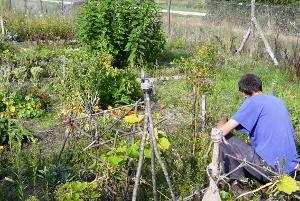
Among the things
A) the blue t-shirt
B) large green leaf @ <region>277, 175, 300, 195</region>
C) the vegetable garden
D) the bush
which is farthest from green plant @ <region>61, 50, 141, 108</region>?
large green leaf @ <region>277, 175, 300, 195</region>

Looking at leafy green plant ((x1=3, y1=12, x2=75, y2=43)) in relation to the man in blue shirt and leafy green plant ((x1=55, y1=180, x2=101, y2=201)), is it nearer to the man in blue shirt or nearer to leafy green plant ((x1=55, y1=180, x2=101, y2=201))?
the man in blue shirt

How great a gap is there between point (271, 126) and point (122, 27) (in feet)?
17.9

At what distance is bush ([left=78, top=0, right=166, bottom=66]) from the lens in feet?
27.7

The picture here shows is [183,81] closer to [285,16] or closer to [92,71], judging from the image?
[92,71]

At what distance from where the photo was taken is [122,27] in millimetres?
8516

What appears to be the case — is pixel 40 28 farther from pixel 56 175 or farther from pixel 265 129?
pixel 265 129

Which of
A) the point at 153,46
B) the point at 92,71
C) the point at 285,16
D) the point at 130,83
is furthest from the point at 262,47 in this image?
the point at 92,71

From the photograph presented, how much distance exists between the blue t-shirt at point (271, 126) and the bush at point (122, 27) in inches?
196

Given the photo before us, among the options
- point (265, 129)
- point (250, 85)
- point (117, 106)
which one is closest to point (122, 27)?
point (117, 106)

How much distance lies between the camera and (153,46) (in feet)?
29.3

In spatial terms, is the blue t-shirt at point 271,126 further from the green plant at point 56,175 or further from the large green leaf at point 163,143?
the green plant at point 56,175

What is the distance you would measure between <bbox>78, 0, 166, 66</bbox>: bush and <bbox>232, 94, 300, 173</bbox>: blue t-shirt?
16.3 feet

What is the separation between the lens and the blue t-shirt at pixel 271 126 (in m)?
3.70

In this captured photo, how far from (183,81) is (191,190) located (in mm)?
4506
